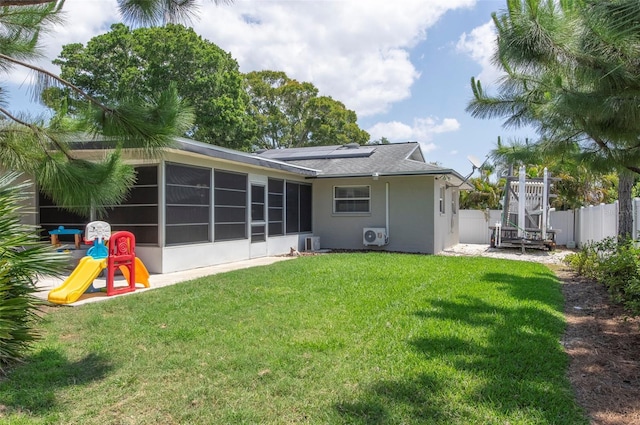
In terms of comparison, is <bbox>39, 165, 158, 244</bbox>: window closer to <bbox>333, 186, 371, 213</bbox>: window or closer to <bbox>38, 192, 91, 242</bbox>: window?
<bbox>38, 192, 91, 242</bbox>: window

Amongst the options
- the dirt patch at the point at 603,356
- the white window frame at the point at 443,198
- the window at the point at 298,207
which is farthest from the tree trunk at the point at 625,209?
the window at the point at 298,207

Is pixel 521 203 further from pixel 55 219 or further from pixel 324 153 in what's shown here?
pixel 55 219

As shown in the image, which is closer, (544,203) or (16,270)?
(16,270)

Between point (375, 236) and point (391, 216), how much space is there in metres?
0.93

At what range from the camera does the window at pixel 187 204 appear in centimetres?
933

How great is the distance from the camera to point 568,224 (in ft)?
57.8

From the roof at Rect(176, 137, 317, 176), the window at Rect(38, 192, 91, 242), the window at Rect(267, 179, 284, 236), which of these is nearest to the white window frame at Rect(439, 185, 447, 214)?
the roof at Rect(176, 137, 317, 176)

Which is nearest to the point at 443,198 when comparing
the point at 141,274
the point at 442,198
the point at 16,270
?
the point at 442,198

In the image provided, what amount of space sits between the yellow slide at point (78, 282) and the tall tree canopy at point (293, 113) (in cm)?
2611

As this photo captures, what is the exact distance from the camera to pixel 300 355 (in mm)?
4035

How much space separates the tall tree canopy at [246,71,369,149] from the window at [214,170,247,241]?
21340mm

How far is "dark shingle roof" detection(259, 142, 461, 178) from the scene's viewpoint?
→ 44.8 ft

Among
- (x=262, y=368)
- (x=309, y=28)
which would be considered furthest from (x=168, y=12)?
(x=309, y=28)

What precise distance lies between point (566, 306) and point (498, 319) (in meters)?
1.91
